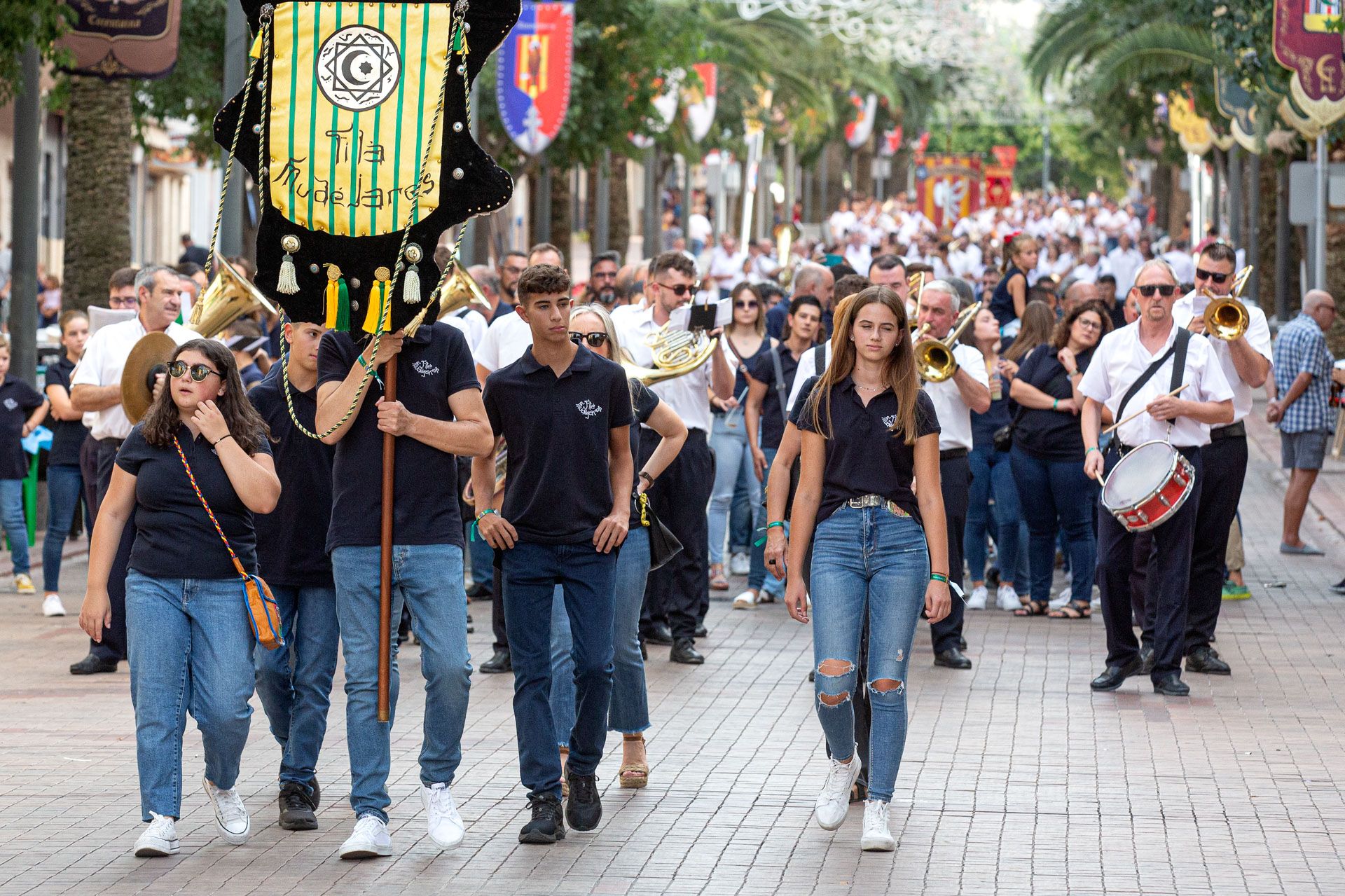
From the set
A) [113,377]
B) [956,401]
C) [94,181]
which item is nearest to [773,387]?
[956,401]

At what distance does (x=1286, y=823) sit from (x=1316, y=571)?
7.73 meters

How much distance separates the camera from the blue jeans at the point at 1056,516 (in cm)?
1230

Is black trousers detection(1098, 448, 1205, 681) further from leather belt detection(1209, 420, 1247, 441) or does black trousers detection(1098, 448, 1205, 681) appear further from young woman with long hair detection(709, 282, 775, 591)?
young woman with long hair detection(709, 282, 775, 591)

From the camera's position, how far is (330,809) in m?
7.47

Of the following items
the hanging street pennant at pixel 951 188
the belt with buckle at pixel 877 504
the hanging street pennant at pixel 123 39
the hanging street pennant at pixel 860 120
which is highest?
the hanging street pennant at pixel 860 120

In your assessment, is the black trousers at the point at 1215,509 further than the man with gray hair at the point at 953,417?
No

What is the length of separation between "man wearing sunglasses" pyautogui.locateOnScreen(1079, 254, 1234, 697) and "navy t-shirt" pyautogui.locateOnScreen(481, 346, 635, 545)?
139 inches

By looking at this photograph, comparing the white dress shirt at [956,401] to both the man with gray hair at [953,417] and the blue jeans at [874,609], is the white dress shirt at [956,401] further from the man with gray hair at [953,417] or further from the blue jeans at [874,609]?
the blue jeans at [874,609]

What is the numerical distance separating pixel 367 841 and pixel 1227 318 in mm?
5452

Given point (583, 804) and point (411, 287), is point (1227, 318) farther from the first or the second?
point (411, 287)

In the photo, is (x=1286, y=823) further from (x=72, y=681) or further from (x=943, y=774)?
(x=72, y=681)

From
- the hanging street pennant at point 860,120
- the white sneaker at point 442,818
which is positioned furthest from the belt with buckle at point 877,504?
the hanging street pennant at point 860,120

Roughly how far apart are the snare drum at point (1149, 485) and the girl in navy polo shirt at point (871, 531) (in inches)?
102

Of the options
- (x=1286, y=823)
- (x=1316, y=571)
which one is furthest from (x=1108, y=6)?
(x=1286, y=823)
